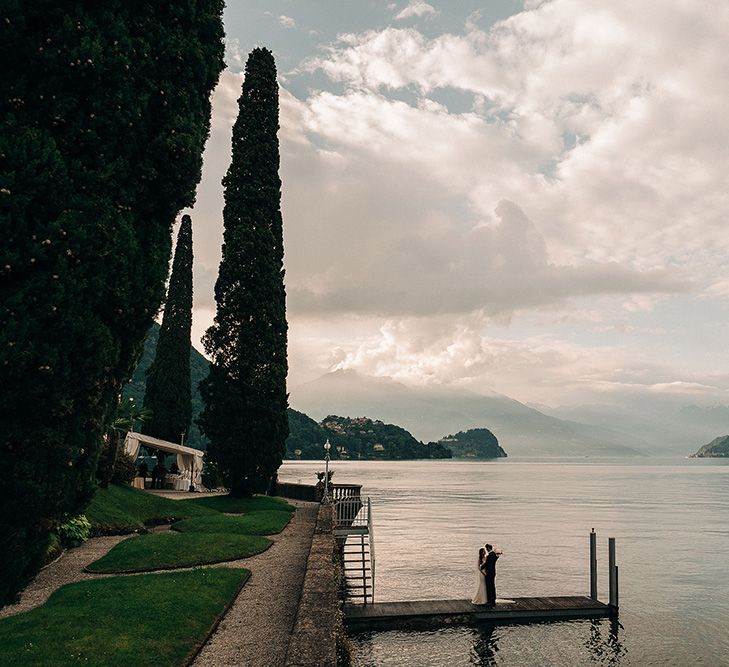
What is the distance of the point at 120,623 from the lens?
39.0 ft

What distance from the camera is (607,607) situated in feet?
85.0

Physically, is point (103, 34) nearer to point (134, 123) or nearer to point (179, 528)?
point (134, 123)

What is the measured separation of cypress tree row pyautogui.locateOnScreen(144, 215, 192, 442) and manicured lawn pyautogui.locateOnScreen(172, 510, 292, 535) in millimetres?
26891

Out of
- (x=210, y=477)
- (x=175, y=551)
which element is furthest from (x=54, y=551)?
(x=210, y=477)

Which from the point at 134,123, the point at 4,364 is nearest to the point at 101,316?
the point at 4,364

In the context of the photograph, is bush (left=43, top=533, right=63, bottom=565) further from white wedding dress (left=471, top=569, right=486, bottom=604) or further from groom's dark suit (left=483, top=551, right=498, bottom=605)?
white wedding dress (left=471, top=569, right=486, bottom=604)

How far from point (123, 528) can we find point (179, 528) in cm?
242

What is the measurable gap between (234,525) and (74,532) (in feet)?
19.6

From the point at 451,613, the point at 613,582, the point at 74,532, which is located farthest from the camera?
the point at 613,582

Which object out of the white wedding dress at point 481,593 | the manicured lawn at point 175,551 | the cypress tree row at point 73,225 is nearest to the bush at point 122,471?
the manicured lawn at point 175,551

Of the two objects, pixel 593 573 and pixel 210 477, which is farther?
pixel 210 477

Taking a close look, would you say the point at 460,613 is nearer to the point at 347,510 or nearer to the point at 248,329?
A: the point at 347,510

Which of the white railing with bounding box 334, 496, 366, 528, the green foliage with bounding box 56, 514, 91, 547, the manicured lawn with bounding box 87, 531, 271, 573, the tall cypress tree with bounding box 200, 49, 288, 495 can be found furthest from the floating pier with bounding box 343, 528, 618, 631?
the tall cypress tree with bounding box 200, 49, 288, 495

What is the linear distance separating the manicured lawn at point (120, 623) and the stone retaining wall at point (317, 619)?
1.96 m
